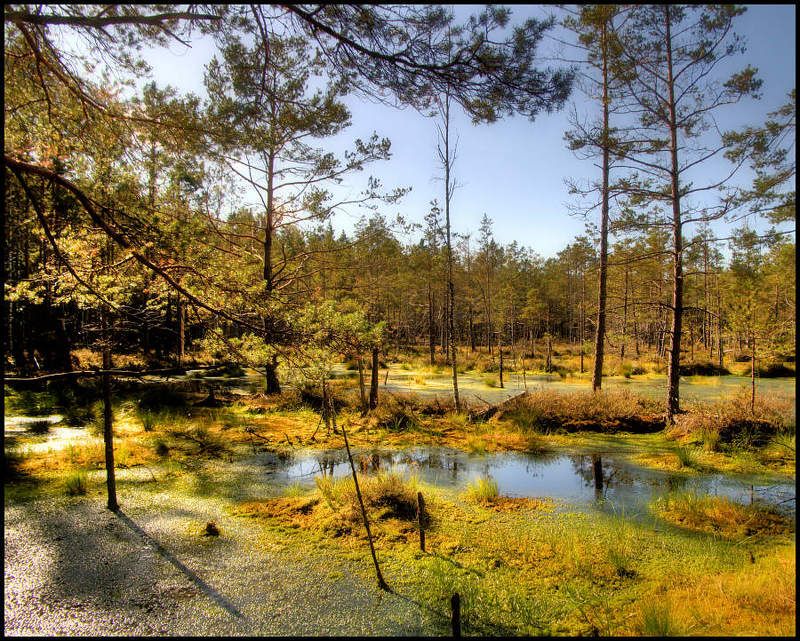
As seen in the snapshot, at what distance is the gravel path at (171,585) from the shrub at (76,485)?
594 mm

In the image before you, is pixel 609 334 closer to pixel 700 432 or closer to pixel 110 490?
pixel 700 432

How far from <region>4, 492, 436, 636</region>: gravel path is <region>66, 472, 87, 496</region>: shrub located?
1.95 feet

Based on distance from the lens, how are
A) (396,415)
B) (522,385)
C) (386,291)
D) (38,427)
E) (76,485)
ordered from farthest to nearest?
(386,291)
(522,385)
(396,415)
(38,427)
(76,485)

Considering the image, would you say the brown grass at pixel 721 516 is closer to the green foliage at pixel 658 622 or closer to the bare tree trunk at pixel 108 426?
the green foliage at pixel 658 622

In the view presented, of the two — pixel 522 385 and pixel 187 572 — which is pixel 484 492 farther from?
pixel 522 385

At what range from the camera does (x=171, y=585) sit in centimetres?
377

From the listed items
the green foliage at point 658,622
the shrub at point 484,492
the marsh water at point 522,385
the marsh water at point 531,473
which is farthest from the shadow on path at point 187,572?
the marsh water at point 522,385

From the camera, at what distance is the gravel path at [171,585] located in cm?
326

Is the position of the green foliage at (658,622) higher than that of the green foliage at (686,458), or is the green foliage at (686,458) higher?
the green foliage at (658,622)

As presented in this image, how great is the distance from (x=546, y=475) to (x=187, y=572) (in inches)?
209

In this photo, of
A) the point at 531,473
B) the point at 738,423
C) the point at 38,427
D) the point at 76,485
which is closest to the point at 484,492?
the point at 531,473

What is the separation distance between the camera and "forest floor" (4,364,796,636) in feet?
10.7

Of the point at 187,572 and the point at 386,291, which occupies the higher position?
the point at 386,291

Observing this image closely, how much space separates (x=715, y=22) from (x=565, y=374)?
48.6 ft
